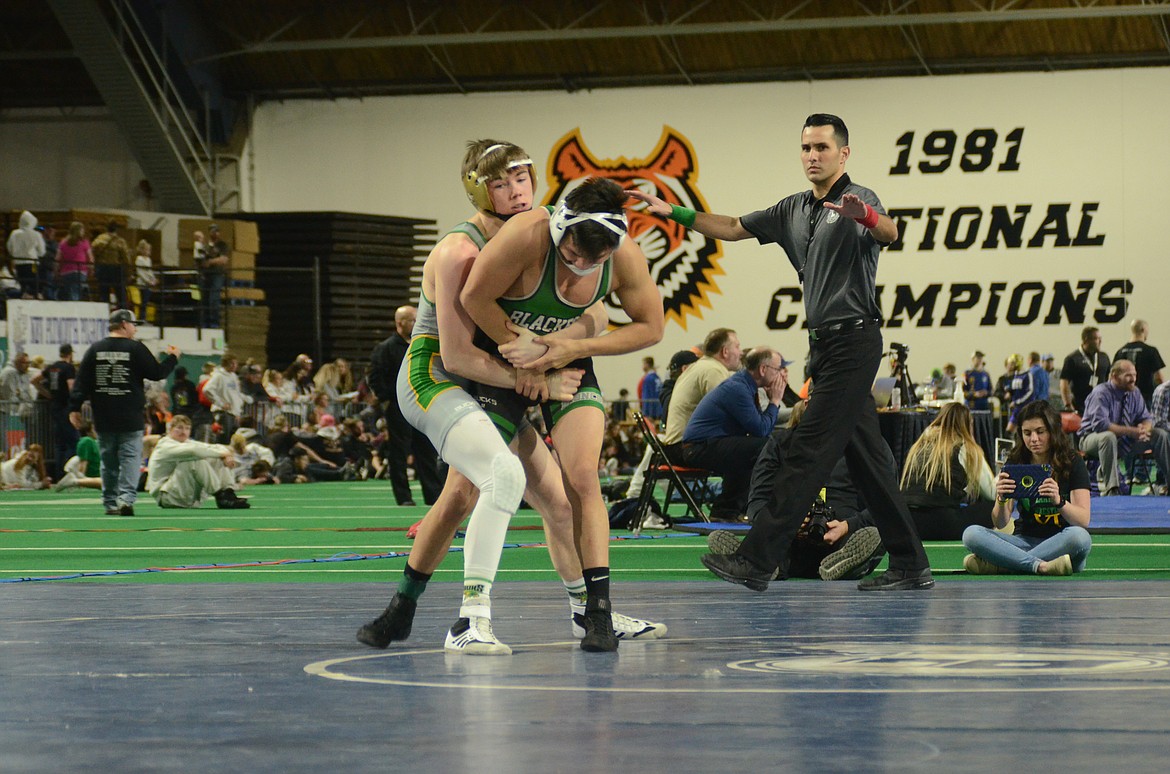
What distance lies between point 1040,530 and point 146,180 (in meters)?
27.3

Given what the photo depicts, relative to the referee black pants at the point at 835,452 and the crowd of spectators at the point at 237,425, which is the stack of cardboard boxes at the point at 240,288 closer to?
the crowd of spectators at the point at 237,425

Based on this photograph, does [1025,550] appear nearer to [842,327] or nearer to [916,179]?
[842,327]

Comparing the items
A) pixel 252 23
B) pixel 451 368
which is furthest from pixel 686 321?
pixel 451 368

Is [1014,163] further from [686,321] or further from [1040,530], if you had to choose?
[1040,530]

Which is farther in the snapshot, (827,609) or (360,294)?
(360,294)

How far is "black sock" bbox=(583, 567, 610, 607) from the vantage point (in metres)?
5.33

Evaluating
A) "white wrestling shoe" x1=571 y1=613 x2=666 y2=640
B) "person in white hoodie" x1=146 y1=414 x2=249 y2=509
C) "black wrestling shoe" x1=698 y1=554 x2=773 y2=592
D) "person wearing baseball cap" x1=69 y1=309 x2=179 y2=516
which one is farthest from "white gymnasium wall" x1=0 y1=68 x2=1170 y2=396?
"white wrestling shoe" x1=571 y1=613 x2=666 y2=640

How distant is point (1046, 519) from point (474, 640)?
3933mm

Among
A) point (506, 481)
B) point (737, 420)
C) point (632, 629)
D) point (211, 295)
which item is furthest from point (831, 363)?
point (211, 295)

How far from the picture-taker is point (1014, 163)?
100 feet

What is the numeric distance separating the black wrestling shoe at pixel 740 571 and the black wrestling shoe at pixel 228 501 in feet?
30.6

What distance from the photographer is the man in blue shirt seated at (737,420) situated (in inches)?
452

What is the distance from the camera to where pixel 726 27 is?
29688mm

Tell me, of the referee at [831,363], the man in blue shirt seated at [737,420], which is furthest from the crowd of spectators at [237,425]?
the referee at [831,363]
